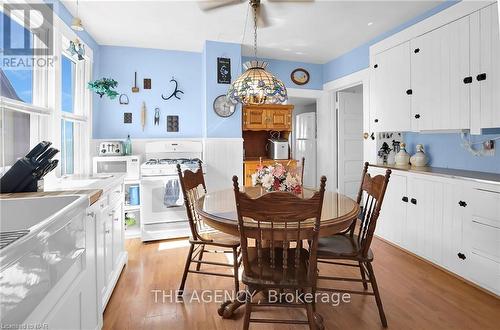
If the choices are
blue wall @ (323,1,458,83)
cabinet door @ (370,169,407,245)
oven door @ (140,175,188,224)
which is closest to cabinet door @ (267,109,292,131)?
blue wall @ (323,1,458,83)

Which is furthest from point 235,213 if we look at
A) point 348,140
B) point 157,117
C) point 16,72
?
point 348,140

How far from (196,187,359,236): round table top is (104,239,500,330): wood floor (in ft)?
2.34

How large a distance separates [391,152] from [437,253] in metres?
1.44

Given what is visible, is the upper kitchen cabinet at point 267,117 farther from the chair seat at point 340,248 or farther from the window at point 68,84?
the chair seat at point 340,248

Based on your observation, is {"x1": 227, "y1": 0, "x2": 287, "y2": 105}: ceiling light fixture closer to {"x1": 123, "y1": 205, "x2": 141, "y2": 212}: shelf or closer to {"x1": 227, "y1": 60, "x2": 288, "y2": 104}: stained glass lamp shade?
{"x1": 227, "y1": 60, "x2": 288, "y2": 104}: stained glass lamp shade

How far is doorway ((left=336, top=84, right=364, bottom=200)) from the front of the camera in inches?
187

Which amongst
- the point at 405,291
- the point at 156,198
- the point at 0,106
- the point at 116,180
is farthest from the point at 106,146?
the point at 405,291

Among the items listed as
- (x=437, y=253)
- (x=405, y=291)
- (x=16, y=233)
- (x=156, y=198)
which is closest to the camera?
(x=16, y=233)

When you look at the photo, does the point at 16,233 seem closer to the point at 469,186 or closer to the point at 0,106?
the point at 0,106

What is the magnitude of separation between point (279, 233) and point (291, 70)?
12.4 feet

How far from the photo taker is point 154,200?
3.50m

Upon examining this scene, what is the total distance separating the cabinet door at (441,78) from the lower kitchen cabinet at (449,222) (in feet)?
1.98

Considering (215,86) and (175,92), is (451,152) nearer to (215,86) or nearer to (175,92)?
(215,86)

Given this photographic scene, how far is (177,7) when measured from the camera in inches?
115
